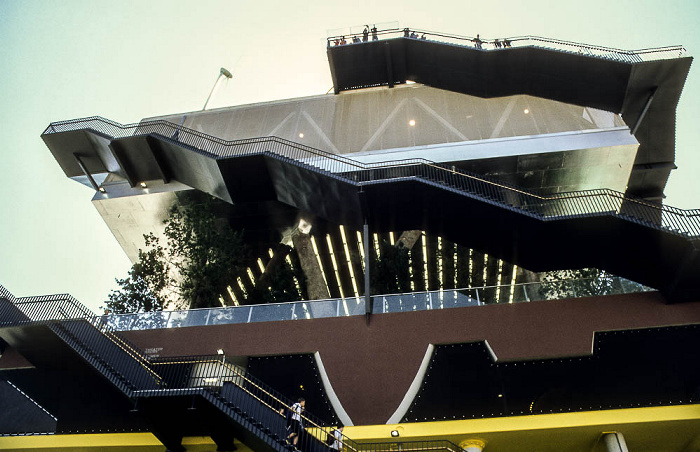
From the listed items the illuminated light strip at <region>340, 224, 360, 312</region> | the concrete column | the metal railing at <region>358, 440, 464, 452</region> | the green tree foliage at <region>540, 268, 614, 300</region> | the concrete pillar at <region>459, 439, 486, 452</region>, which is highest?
the illuminated light strip at <region>340, 224, 360, 312</region>

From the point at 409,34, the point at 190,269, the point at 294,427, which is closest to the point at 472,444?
the point at 294,427

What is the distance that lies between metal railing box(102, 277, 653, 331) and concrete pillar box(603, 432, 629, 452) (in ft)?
14.6

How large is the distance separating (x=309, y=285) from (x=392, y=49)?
13057 mm

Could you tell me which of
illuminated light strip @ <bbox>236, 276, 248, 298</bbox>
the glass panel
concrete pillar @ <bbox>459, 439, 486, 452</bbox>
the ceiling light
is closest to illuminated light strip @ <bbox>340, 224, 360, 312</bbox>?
the ceiling light

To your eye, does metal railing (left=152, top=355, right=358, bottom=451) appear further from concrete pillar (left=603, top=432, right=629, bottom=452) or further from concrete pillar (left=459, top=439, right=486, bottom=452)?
concrete pillar (left=603, top=432, right=629, bottom=452)

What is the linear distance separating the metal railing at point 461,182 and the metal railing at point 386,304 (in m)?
2.51

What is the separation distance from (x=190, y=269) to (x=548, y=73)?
1897cm

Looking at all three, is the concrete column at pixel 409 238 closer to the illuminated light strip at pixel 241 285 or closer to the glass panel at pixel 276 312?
the illuminated light strip at pixel 241 285

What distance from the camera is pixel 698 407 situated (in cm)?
1454

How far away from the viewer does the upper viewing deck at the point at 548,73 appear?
2128 cm

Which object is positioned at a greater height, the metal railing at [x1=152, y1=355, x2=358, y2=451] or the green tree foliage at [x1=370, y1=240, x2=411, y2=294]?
the green tree foliage at [x1=370, y1=240, x2=411, y2=294]

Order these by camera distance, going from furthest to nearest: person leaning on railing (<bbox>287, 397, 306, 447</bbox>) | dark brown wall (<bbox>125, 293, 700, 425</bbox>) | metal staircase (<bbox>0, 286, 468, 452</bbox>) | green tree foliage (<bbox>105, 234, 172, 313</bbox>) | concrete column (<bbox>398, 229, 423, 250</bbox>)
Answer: concrete column (<bbox>398, 229, 423, 250</bbox>), green tree foliage (<bbox>105, 234, 172, 313</bbox>), dark brown wall (<bbox>125, 293, 700, 425</bbox>), metal staircase (<bbox>0, 286, 468, 452</bbox>), person leaning on railing (<bbox>287, 397, 306, 447</bbox>)

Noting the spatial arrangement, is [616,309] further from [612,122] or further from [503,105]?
[503,105]

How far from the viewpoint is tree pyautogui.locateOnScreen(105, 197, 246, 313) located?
23.3 meters
